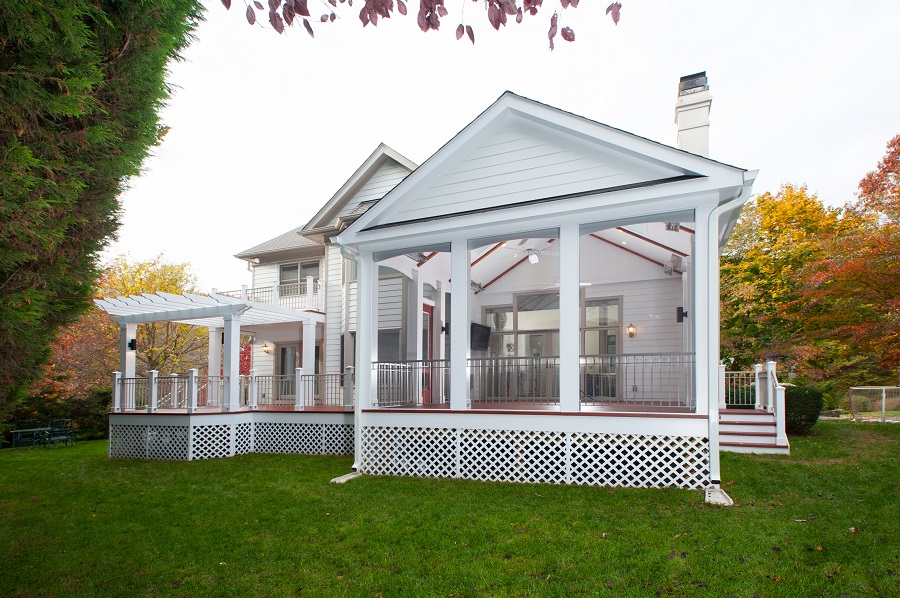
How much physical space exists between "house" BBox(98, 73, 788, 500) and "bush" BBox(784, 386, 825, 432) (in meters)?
0.98

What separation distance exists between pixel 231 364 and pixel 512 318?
654 centimetres

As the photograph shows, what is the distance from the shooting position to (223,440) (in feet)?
40.7

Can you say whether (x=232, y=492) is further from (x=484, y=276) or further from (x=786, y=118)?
(x=786, y=118)

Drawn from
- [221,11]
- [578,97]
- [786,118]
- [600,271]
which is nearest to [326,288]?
[600,271]

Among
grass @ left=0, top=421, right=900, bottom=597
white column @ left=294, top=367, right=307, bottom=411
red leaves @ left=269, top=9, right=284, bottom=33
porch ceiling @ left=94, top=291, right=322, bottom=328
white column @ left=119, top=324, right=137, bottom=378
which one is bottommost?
grass @ left=0, top=421, right=900, bottom=597

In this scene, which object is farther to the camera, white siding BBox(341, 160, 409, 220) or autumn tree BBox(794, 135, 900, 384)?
white siding BBox(341, 160, 409, 220)

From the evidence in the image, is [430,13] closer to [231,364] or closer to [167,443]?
[231,364]

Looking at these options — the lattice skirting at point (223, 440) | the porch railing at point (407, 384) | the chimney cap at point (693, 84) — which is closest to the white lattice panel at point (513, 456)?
the porch railing at point (407, 384)

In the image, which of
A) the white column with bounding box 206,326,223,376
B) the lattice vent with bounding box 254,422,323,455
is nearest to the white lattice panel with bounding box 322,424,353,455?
the lattice vent with bounding box 254,422,323,455

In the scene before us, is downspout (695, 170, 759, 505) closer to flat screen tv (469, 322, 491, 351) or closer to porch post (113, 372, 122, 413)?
flat screen tv (469, 322, 491, 351)

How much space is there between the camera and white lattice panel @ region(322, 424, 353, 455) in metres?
12.2

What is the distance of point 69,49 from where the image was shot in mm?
3785

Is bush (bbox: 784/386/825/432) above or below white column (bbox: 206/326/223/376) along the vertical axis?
below

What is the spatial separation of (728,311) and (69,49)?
72.0ft
